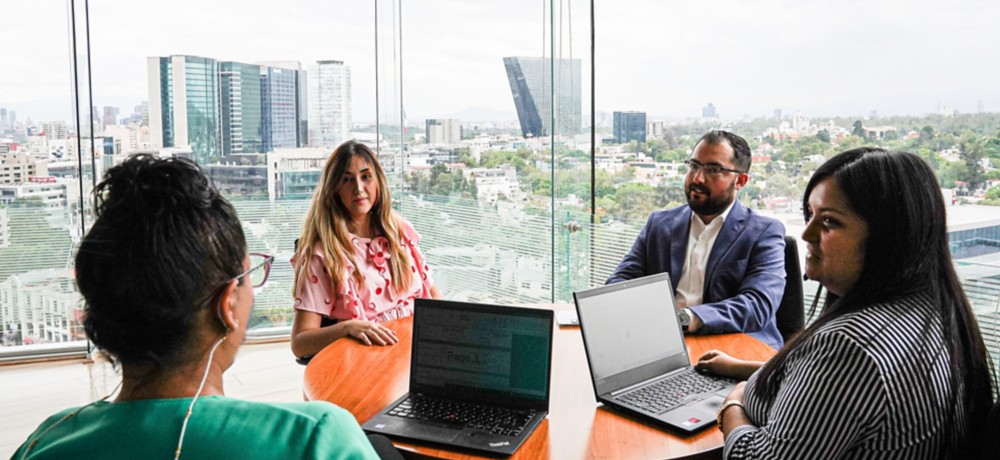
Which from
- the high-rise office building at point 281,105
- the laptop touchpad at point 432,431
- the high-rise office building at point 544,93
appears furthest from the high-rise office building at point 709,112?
the laptop touchpad at point 432,431

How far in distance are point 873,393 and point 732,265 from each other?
146cm

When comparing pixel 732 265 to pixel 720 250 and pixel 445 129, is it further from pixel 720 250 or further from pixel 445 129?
pixel 445 129

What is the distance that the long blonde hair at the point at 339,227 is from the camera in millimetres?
2695

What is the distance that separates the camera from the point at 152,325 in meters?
0.99

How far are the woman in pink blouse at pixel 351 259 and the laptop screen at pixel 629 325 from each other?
0.86m

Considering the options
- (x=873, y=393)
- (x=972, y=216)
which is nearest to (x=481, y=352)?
(x=873, y=393)

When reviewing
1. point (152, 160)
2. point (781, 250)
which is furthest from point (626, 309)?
point (152, 160)

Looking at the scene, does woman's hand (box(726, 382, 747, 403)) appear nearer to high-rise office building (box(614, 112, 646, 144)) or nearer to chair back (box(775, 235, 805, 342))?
chair back (box(775, 235, 805, 342))

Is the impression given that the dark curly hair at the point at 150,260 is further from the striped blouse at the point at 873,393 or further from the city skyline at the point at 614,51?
the city skyline at the point at 614,51

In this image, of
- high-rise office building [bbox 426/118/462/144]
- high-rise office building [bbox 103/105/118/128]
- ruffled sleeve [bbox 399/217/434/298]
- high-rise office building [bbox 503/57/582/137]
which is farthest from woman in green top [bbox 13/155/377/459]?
high-rise office building [bbox 103/105/118/128]

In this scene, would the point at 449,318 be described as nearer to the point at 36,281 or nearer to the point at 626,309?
the point at 626,309

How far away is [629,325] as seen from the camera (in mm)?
1937

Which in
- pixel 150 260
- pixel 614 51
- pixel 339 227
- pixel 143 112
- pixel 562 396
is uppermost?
pixel 614 51

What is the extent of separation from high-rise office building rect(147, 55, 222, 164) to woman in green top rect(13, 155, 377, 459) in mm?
3763
